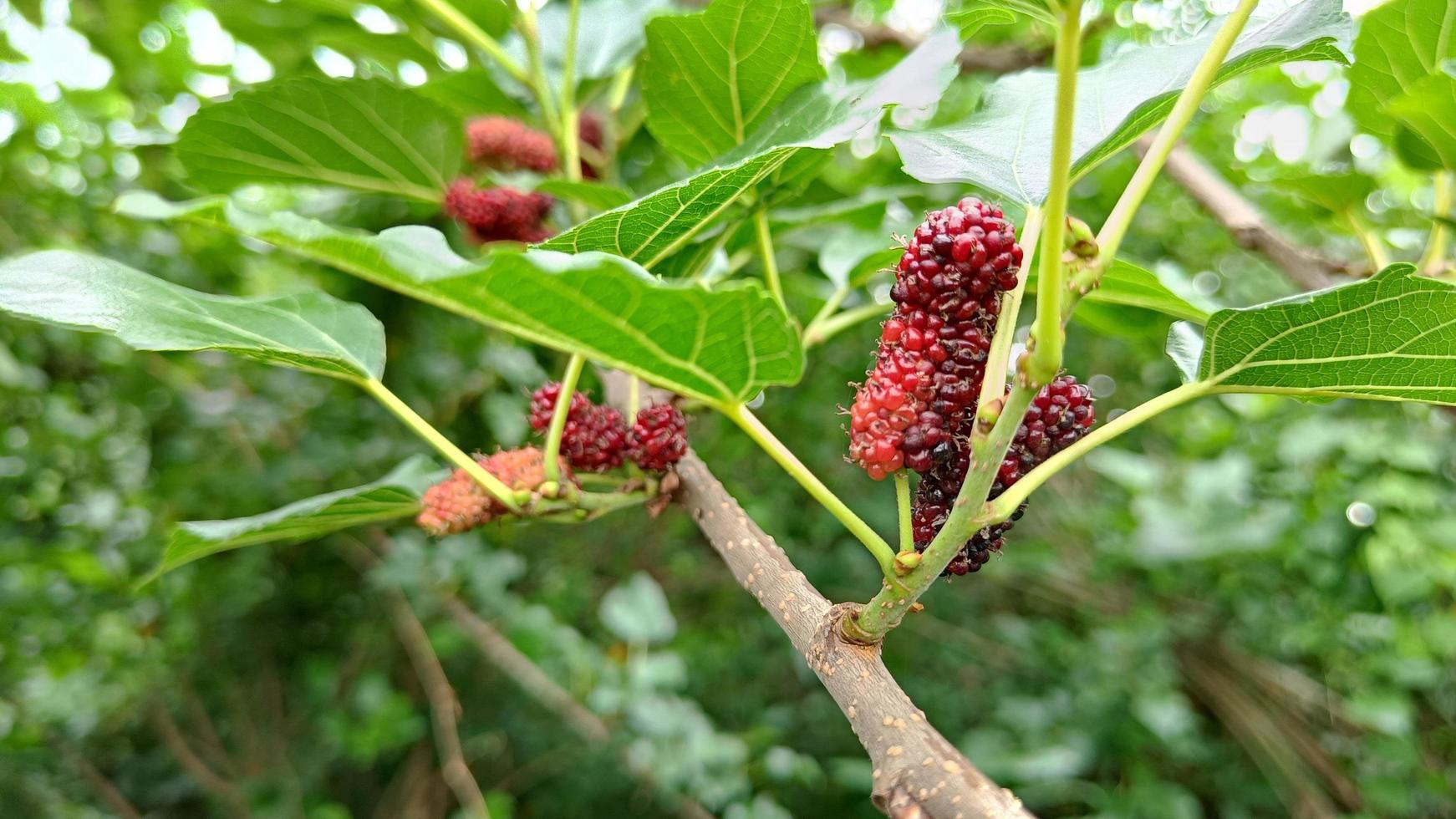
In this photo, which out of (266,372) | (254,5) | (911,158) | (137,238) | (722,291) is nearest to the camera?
(722,291)

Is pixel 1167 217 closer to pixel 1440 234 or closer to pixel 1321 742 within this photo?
pixel 1321 742

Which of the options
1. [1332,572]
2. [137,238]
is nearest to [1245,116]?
[1332,572]

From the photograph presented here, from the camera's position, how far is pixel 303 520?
2.11 ft

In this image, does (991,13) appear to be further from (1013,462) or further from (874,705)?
(874,705)

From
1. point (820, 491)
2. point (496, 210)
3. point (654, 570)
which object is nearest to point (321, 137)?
point (496, 210)

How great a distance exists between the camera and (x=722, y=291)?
1.20 ft

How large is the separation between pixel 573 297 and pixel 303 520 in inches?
15.3

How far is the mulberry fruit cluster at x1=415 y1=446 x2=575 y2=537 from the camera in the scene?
0.63 meters

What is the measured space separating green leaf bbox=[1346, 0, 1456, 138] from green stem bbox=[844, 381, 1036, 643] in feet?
1.58

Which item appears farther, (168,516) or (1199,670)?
(1199,670)

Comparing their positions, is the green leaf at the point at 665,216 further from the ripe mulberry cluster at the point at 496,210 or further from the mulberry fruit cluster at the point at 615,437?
the ripe mulberry cluster at the point at 496,210

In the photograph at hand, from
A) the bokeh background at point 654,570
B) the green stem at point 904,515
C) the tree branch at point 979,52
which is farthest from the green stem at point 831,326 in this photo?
the tree branch at point 979,52

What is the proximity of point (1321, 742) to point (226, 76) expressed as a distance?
2233 mm

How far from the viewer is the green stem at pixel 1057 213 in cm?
30
